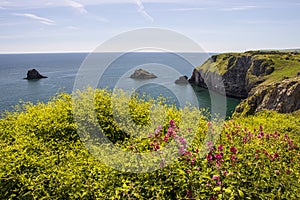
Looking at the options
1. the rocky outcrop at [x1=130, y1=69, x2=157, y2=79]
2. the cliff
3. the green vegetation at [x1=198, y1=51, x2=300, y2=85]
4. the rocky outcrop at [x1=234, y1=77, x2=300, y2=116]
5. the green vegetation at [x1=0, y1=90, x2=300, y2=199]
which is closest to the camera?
the green vegetation at [x1=0, y1=90, x2=300, y2=199]

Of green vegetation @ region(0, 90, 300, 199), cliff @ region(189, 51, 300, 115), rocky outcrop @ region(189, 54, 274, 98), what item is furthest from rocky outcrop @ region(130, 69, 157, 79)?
green vegetation @ region(0, 90, 300, 199)

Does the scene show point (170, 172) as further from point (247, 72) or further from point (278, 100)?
point (247, 72)

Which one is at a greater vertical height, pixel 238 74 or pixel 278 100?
pixel 238 74

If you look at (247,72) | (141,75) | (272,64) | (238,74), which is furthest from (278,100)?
(141,75)

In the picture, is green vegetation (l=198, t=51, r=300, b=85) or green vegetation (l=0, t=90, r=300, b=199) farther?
green vegetation (l=198, t=51, r=300, b=85)

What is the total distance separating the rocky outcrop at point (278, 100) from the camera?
5438 centimetres

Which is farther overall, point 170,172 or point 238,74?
point 238,74

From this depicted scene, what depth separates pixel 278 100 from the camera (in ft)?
188

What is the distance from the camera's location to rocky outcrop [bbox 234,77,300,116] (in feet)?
178

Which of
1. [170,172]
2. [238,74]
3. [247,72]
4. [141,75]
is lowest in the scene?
[141,75]

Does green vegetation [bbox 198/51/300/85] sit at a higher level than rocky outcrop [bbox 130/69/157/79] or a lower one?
higher

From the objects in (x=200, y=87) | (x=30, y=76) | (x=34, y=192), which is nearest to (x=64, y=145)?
(x=34, y=192)

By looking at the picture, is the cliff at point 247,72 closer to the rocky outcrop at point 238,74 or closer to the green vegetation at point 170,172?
the rocky outcrop at point 238,74

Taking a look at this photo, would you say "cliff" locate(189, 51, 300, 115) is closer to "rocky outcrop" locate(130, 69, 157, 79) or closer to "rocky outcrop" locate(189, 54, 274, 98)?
"rocky outcrop" locate(189, 54, 274, 98)
